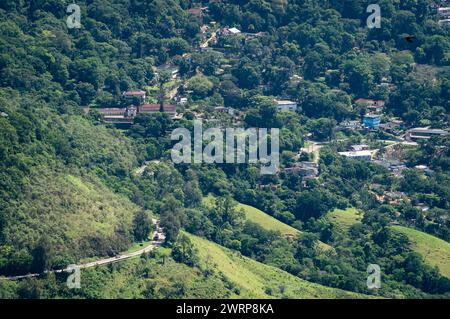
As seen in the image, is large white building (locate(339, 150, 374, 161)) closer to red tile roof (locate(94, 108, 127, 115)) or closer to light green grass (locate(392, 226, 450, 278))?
light green grass (locate(392, 226, 450, 278))

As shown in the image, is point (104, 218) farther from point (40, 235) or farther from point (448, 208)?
point (448, 208)

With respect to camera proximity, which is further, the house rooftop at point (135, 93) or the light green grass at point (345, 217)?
the house rooftop at point (135, 93)

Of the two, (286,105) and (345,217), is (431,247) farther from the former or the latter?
(286,105)

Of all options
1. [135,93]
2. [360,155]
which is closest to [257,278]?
[360,155]

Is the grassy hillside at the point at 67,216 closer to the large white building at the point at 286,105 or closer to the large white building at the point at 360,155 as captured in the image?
the large white building at the point at 360,155

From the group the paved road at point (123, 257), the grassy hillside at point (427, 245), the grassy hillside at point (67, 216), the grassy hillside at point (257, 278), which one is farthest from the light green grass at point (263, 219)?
the grassy hillside at point (67, 216)
